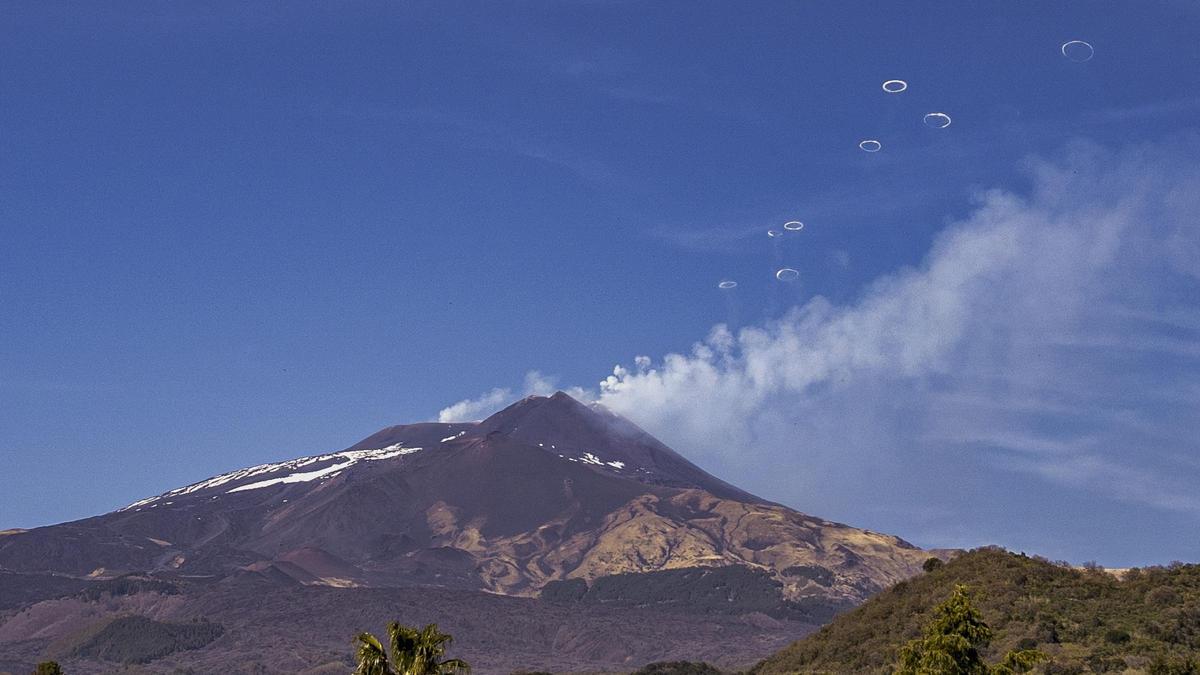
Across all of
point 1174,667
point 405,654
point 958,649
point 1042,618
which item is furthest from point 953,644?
point 1042,618

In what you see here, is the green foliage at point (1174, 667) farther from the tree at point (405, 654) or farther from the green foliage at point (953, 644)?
the tree at point (405, 654)

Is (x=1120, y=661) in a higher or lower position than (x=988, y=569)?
lower

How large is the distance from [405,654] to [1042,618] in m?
93.9

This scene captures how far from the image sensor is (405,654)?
54.2 metres

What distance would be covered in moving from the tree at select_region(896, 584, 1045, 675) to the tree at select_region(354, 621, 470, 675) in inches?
881

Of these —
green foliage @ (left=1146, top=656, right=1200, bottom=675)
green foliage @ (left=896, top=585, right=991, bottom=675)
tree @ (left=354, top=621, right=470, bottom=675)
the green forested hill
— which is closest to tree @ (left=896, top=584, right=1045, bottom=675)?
green foliage @ (left=896, top=585, right=991, bottom=675)

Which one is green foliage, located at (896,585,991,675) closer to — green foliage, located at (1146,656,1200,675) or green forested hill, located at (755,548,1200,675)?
green foliage, located at (1146,656,1200,675)

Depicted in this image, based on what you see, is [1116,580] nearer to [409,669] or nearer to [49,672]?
[49,672]

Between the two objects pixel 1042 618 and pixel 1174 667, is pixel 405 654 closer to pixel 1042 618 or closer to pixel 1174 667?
pixel 1174 667

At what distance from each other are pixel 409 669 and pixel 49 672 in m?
56.9

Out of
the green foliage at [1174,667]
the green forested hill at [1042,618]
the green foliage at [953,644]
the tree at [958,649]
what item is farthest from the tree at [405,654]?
the green forested hill at [1042,618]

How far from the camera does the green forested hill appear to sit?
121125 mm

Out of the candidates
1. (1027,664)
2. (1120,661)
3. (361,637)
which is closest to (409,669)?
(361,637)

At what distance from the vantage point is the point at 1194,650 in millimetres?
118562
